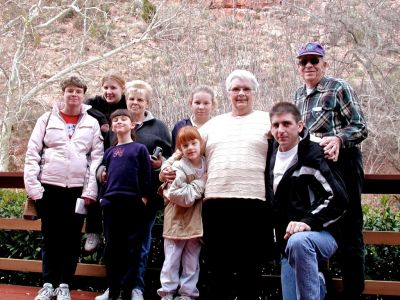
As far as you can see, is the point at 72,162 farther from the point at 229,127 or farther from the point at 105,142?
the point at 229,127

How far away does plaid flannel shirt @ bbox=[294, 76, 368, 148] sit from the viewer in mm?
3363

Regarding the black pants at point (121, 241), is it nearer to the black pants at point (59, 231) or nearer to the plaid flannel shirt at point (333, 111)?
the black pants at point (59, 231)

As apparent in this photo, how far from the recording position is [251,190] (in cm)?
332

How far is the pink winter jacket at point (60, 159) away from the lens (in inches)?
148

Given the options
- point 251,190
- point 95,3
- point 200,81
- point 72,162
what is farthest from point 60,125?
point 95,3

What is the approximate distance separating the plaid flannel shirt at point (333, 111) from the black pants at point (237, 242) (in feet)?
1.89

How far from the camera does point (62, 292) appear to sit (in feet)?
12.5

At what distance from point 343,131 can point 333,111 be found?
0.55 feet

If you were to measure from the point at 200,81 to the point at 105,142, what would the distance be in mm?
13237

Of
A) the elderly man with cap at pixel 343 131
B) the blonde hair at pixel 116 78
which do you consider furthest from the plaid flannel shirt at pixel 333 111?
the blonde hair at pixel 116 78

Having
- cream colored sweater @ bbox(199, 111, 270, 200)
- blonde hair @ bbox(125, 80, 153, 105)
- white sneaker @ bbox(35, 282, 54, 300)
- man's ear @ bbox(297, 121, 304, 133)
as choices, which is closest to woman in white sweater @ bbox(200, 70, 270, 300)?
cream colored sweater @ bbox(199, 111, 270, 200)

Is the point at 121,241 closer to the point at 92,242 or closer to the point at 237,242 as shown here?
the point at 92,242

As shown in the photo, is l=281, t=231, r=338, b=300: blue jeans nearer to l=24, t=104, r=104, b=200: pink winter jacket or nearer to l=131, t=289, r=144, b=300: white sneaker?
l=131, t=289, r=144, b=300: white sneaker

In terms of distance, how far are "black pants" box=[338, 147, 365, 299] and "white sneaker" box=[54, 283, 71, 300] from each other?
181 cm
